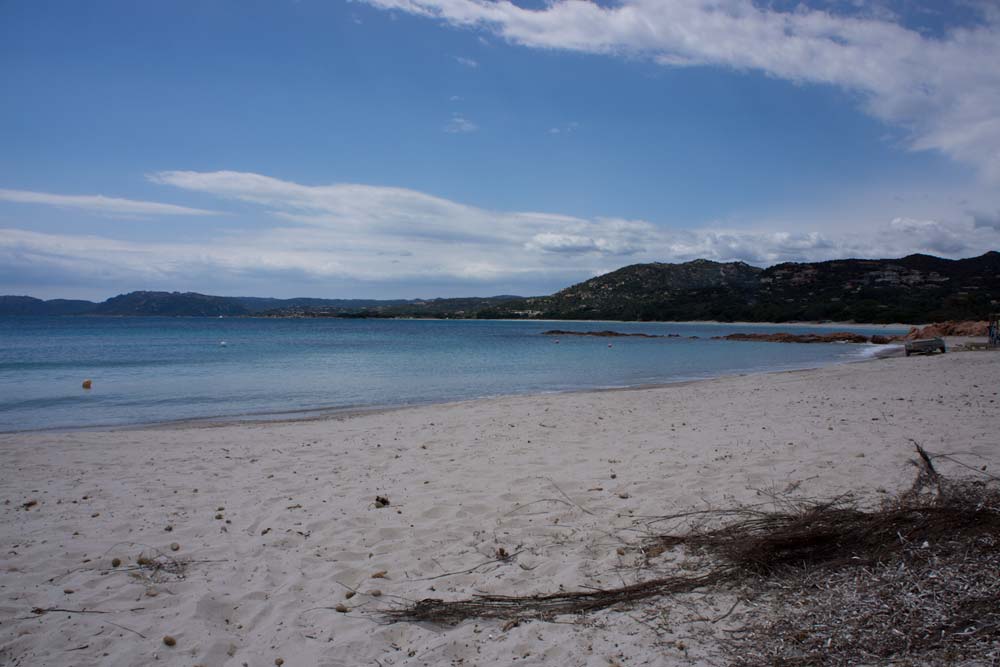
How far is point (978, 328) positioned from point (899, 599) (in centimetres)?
4889

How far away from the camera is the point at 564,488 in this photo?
632 cm

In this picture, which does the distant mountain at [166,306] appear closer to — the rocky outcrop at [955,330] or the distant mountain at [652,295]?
the distant mountain at [652,295]

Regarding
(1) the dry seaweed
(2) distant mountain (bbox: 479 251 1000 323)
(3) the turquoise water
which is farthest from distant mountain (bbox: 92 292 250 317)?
(1) the dry seaweed

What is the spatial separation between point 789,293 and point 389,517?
11875cm

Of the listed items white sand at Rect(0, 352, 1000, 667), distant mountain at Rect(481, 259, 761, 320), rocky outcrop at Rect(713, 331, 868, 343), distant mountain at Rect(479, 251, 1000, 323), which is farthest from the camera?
distant mountain at Rect(481, 259, 761, 320)

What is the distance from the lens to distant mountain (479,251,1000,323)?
8656cm

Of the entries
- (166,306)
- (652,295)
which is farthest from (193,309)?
(652,295)

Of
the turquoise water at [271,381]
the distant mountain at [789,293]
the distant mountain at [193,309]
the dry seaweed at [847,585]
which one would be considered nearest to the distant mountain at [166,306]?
the distant mountain at [193,309]

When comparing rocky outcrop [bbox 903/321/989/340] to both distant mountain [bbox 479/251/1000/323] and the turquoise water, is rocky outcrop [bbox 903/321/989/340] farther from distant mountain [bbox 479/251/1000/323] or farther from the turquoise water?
distant mountain [bbox 479/251/1000/323]

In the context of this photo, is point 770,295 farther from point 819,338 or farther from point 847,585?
point 847,585

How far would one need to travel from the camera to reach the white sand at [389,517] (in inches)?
139

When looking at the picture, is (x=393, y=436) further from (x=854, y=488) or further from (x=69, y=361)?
(x=69, y=361)

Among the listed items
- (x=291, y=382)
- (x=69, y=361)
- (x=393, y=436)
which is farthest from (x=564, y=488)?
(x=69, y=361)

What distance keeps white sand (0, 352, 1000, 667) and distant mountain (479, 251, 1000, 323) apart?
78.7m
